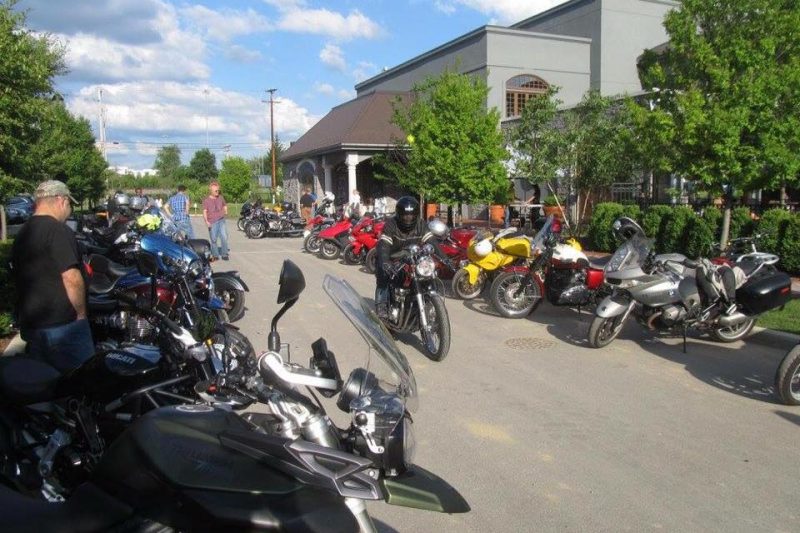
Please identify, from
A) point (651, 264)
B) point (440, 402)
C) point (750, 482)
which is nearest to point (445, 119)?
point (651, 264)

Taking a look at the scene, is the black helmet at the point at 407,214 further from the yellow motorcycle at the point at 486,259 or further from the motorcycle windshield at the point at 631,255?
the motorcycle windshield at the point at 631,255

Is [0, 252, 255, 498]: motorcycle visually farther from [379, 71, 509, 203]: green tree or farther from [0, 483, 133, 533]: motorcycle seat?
[379, 71, 509, 203]: green tree

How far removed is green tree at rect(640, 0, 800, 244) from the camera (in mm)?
9781

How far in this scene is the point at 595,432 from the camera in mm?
5125

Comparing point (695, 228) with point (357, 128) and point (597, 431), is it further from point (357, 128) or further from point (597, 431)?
point (357, 128)

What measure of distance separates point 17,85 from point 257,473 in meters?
8.43

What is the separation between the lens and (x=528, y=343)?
26.5ft

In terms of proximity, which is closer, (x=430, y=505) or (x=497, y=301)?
(x=430, y=505)

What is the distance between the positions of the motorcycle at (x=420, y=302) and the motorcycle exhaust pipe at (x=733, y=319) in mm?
2869

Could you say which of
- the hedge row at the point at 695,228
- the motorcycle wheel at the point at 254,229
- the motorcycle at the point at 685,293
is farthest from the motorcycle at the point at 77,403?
the motorcycle wheel at the point at 254,229

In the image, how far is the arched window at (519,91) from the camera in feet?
107

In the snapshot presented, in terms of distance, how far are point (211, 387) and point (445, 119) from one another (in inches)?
664

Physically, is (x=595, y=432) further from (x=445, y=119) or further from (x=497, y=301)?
(x=445, y=119)

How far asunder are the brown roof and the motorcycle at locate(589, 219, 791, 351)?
20.3 metres
